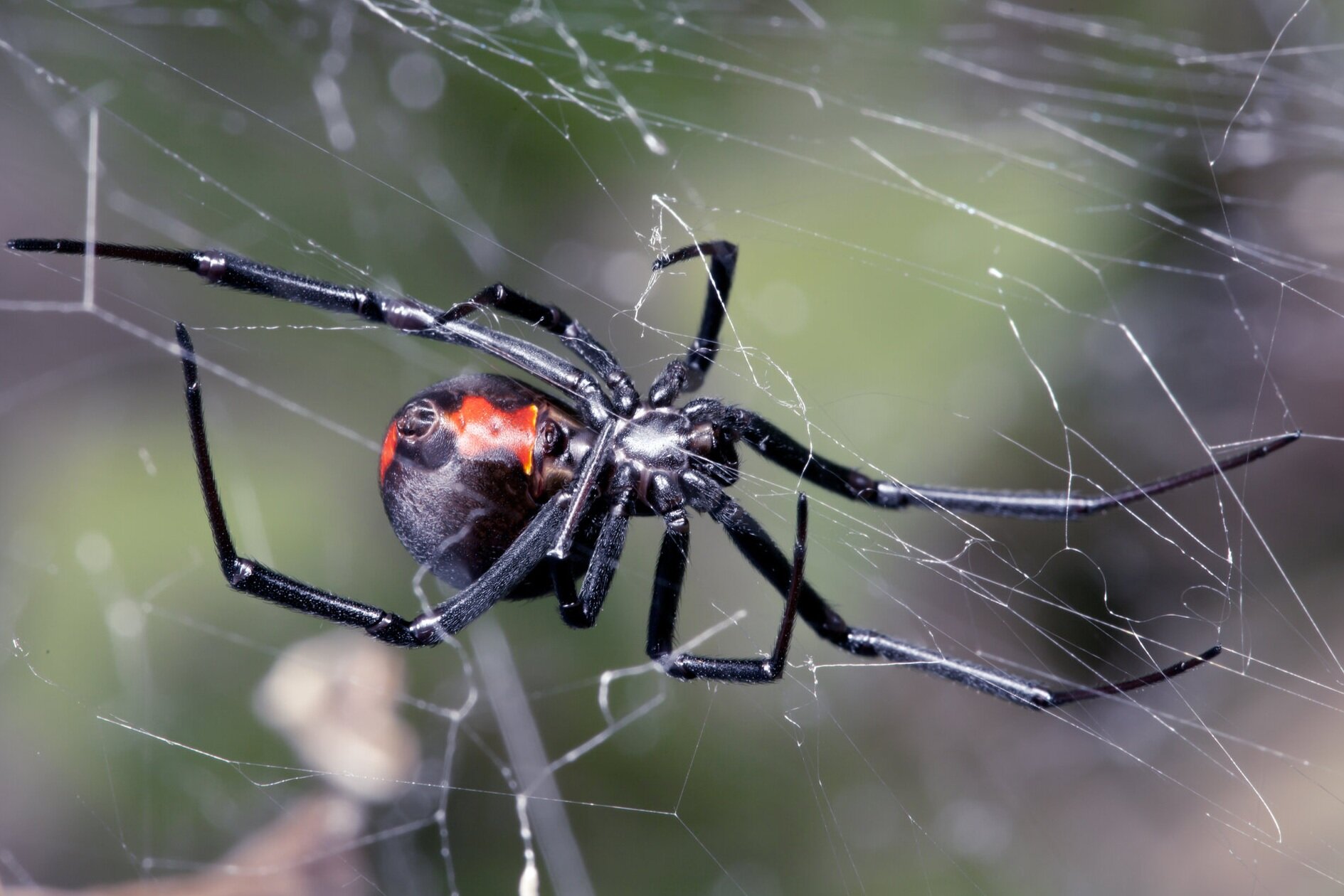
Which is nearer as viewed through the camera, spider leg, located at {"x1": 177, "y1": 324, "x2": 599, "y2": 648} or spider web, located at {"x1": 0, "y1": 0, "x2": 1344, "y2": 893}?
spider leg, located at {"x1": 177, "y1": 324, "x2": 599, "y2": 648}

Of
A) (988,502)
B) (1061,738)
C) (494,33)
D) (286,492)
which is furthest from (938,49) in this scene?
(286,492)

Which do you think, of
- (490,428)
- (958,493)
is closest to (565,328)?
(490,428)

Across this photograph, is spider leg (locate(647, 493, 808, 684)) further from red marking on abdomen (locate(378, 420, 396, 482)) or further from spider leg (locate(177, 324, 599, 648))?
red marking on abdomen (locate(378, 420, 396, 482))

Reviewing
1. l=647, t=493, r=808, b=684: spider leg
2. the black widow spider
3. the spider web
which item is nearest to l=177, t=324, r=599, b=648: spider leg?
the black widow spider

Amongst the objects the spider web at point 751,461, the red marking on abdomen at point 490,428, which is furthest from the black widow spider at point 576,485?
the spider web at point 751,461

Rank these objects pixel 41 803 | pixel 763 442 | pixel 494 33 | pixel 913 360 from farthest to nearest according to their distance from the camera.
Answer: pixel 494 33
pixel 913 360
pixel 41 803
pixel 763 442

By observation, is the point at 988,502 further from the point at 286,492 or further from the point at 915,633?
the point at 286,492
